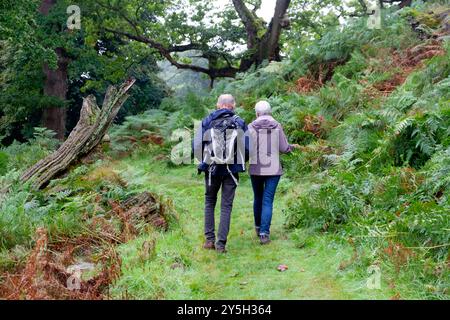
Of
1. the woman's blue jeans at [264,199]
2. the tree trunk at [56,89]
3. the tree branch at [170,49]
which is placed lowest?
the woman's blue jeans at [264,199]

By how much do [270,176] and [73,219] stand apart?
2.43 m

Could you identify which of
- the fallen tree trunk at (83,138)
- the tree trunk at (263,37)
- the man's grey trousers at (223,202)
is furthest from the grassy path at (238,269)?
the tree trunk at (263,37)

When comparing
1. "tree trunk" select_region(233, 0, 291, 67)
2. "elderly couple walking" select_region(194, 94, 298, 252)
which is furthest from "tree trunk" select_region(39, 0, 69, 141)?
"elderly couple walking" select_region(194, 94, 298, 252)

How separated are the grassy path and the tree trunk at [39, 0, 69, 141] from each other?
39.8 feet

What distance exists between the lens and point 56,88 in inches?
720

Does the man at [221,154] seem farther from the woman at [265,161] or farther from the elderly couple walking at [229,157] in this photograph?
the woman at [265,161]

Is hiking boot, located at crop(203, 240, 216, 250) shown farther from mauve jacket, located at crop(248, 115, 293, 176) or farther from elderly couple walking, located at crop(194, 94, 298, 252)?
mauve jacket, located at crop(248, 115, 293, 176)

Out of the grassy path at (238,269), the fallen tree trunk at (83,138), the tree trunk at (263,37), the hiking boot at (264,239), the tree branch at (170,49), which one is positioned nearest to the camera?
the grassy path at (238,269)

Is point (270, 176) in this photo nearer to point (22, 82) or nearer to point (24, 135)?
point (22, 82)

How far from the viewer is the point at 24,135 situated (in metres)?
20.0

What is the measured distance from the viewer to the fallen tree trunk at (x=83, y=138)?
26.3 ft

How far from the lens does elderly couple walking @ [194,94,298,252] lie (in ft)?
20.0
